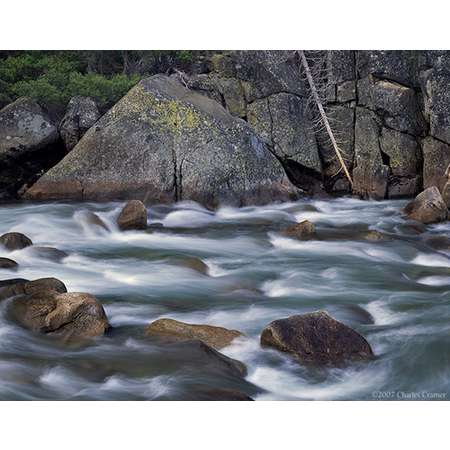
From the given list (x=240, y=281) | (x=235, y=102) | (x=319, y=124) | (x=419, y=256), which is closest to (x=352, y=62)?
(x=319, y=124)

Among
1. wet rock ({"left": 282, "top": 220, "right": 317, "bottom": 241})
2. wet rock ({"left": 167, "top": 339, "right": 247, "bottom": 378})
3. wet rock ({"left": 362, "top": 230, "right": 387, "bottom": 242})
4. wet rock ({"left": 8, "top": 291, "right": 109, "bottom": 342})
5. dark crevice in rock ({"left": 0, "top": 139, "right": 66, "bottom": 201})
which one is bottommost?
wet rock ({"left": 167, "top": 339, "right": 247, "bottom": 378})

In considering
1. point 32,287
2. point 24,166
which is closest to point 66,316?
point 32,287

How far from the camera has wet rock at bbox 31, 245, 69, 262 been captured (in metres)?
5.93

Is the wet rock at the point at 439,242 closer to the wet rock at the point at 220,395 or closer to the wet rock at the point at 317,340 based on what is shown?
the wet rock at the point at 317,340

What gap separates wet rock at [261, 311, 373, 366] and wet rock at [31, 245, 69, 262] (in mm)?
1714

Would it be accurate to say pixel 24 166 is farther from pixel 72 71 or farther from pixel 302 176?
pixel 302 176

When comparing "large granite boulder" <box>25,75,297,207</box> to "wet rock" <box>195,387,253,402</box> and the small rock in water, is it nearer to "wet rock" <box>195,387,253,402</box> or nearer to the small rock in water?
the small rock in water

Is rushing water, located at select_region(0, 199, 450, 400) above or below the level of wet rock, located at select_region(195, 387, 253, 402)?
above

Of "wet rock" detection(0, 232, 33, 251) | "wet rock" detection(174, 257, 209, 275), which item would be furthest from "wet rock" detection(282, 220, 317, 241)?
"wet rock" detection(0, 232, 33, 251)

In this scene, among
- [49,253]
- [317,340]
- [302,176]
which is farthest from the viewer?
[302,176]

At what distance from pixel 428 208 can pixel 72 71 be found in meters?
2.86

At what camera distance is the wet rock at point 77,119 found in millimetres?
6686

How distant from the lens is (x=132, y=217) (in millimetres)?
6398

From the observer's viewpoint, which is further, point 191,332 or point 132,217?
point 132,217
